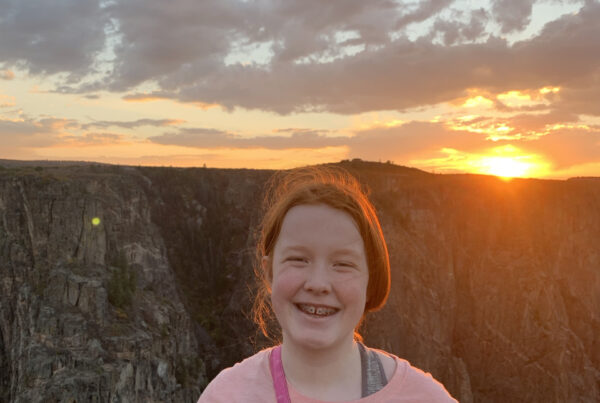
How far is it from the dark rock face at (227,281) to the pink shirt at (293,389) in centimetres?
3208

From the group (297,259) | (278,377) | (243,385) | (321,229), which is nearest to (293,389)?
(278,377)

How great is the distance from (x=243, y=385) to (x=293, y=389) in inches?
11.3

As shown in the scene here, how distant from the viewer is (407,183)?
Result: 5609 cm

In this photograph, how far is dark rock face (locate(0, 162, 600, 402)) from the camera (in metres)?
34.2

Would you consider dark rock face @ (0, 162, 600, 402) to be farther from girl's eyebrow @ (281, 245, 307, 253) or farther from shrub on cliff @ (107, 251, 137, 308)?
girl's eyebrow @ (281, 245, 307, 253)

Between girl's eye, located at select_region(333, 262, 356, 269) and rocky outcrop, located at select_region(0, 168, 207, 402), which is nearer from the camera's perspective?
girl's eye, located at select_region(333, 262, 356, 269)

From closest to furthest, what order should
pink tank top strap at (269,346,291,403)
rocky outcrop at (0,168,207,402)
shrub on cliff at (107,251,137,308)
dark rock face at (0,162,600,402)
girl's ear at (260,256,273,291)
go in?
pink tank top strap at (269,346,291,403) → girl's ear at (260,256,273,291) → rocky outcrop at (0,168,207,402) → dark rock face at (0,162,600,402) → shrub on cliff at (107,251,137,308)

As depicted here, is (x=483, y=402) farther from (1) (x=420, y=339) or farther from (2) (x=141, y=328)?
(2) (x=141, y=328)

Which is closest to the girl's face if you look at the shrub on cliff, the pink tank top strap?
the pink tank top strap

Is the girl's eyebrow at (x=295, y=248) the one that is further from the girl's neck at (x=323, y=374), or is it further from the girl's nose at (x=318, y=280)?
the girl's neck at (x=323, y=374)

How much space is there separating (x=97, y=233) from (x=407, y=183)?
105 ft

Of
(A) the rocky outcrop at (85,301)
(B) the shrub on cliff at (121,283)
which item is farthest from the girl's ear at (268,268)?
(B) the shrub on cliff at (121,283)

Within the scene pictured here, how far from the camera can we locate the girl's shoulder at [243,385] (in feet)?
9.19

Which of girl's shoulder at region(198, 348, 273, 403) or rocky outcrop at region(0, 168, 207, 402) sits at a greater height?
girl's shoulder at region(198, 348, 273, 403)
